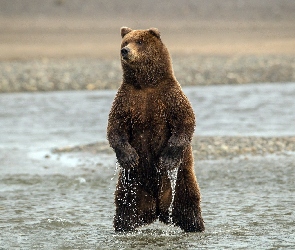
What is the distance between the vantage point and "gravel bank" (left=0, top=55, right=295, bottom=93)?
18.9 m

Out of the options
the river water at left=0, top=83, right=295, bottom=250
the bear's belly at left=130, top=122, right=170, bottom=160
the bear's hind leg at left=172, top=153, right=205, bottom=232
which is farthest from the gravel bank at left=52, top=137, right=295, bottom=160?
the bear's belly at left=130, top=122, right=170, bottom=160

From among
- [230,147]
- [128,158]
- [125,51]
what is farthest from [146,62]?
[230,147]

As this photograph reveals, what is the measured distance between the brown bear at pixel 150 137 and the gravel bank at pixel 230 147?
385cm

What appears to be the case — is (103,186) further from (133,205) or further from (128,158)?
(128,158)

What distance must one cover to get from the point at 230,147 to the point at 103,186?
2.39 meters

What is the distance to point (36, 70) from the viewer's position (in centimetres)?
2081

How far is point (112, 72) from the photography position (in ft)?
67.2

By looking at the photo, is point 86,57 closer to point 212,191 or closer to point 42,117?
point 42,117

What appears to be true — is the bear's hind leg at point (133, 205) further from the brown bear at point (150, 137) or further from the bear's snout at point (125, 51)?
the bear's snout at point (125, 51)

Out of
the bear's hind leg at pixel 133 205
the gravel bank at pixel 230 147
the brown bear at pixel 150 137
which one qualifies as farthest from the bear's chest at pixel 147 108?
the gravel bank at pixel 230 147

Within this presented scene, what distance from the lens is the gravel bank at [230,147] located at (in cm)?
988

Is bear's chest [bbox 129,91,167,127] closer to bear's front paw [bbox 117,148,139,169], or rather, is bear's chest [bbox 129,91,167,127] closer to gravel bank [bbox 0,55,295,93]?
bear's front paw [bbox 117,148,139,169]

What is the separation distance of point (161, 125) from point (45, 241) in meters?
1.24

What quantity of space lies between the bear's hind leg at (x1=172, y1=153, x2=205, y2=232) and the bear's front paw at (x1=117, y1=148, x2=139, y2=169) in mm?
355
